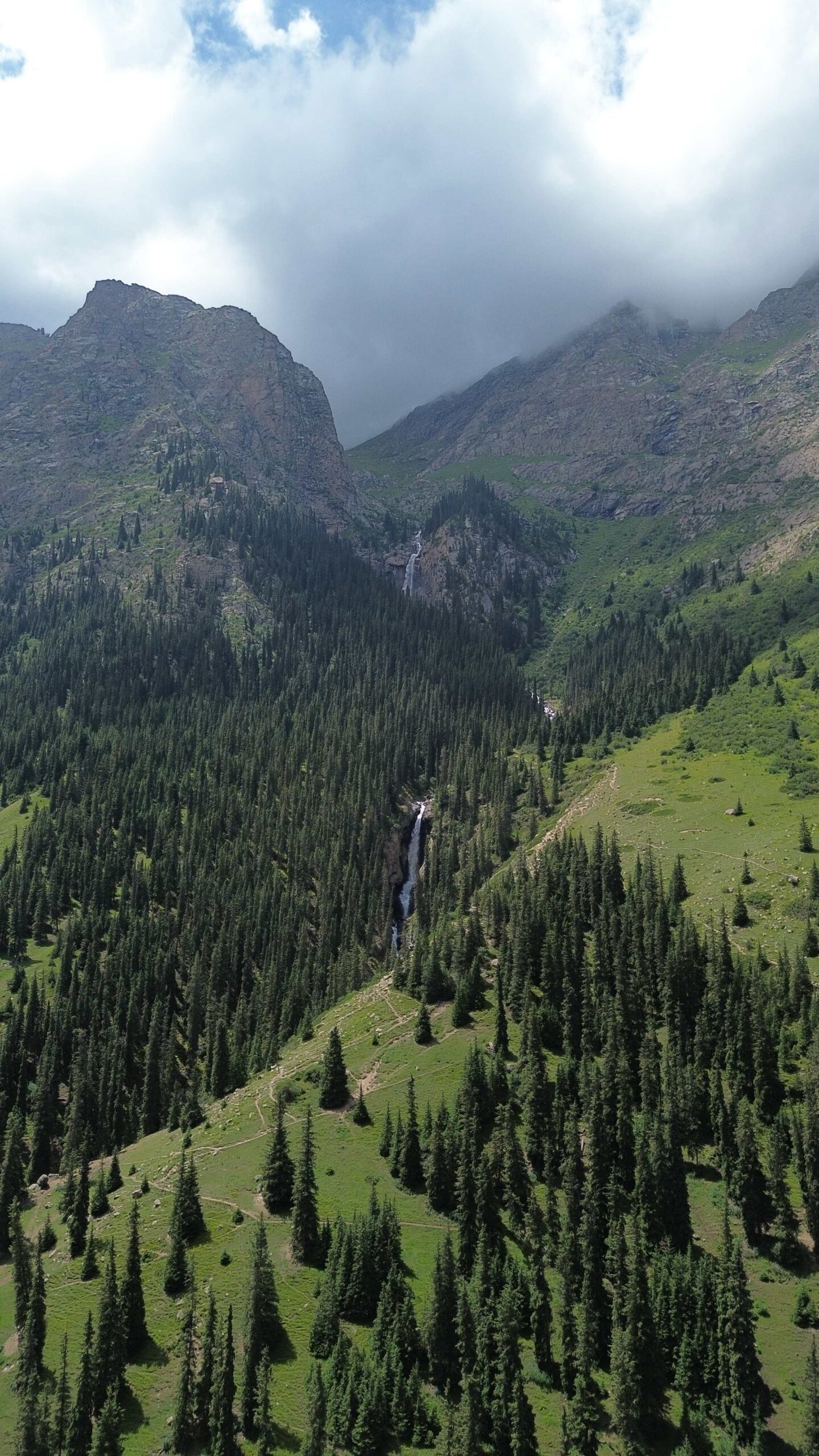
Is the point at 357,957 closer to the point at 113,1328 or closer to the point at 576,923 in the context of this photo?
the point at 576,923

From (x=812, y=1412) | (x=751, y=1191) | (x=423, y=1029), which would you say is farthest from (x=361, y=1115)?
(x=812, y=1412)

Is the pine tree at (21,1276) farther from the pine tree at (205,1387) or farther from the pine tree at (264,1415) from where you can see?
the pine tree at (264,1415)

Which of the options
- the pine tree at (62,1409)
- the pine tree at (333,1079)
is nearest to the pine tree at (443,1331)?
the pine tree at (62,1409)

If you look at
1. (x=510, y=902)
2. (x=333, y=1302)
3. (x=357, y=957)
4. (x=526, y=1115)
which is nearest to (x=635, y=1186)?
(x=526, y=1115)

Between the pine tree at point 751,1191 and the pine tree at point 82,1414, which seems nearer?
the pine tree at point 82,1414

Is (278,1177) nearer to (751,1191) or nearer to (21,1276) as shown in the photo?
(21,1276)
